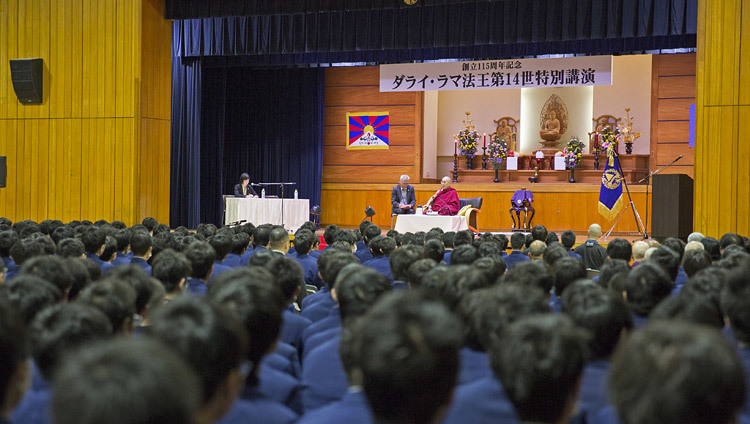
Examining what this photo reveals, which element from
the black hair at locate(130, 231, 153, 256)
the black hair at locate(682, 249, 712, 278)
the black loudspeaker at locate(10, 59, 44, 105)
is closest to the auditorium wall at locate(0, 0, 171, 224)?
the black loudspeaker at locate(10, 59, 44, 105)

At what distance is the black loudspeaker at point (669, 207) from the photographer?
8.38 m

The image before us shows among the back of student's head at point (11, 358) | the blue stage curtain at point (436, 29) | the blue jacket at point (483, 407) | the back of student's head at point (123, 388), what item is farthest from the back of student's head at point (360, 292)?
the blue stage curtain at point (436, 29)

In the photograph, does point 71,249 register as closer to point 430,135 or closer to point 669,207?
point 669,207

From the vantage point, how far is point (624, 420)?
3.84 ft

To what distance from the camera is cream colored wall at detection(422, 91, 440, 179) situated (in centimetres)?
1497

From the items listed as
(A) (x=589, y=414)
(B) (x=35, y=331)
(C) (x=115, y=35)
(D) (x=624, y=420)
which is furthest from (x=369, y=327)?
(C) (x=115, y=35)

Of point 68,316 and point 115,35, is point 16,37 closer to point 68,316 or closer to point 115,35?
point 115,35

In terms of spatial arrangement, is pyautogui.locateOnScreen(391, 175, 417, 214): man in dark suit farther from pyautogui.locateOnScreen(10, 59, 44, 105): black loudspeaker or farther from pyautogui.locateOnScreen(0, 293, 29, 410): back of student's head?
pyautogui.locateOnScreen(0, 293, 29, 410): back of student's head

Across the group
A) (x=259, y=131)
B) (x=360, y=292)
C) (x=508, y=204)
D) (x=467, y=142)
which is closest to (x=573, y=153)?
(x=508, y=204)

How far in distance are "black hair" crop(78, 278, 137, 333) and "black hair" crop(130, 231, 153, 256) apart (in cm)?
271

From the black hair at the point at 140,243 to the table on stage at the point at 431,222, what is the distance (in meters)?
5.70

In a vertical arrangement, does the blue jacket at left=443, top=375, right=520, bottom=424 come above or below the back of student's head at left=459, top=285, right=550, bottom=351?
below

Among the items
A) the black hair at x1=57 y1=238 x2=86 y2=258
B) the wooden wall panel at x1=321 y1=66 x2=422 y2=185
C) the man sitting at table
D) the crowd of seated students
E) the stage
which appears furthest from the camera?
the wooden wall panel at x1=321 y1=66 x2=422 y2=185

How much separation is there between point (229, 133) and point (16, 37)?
5185mm
